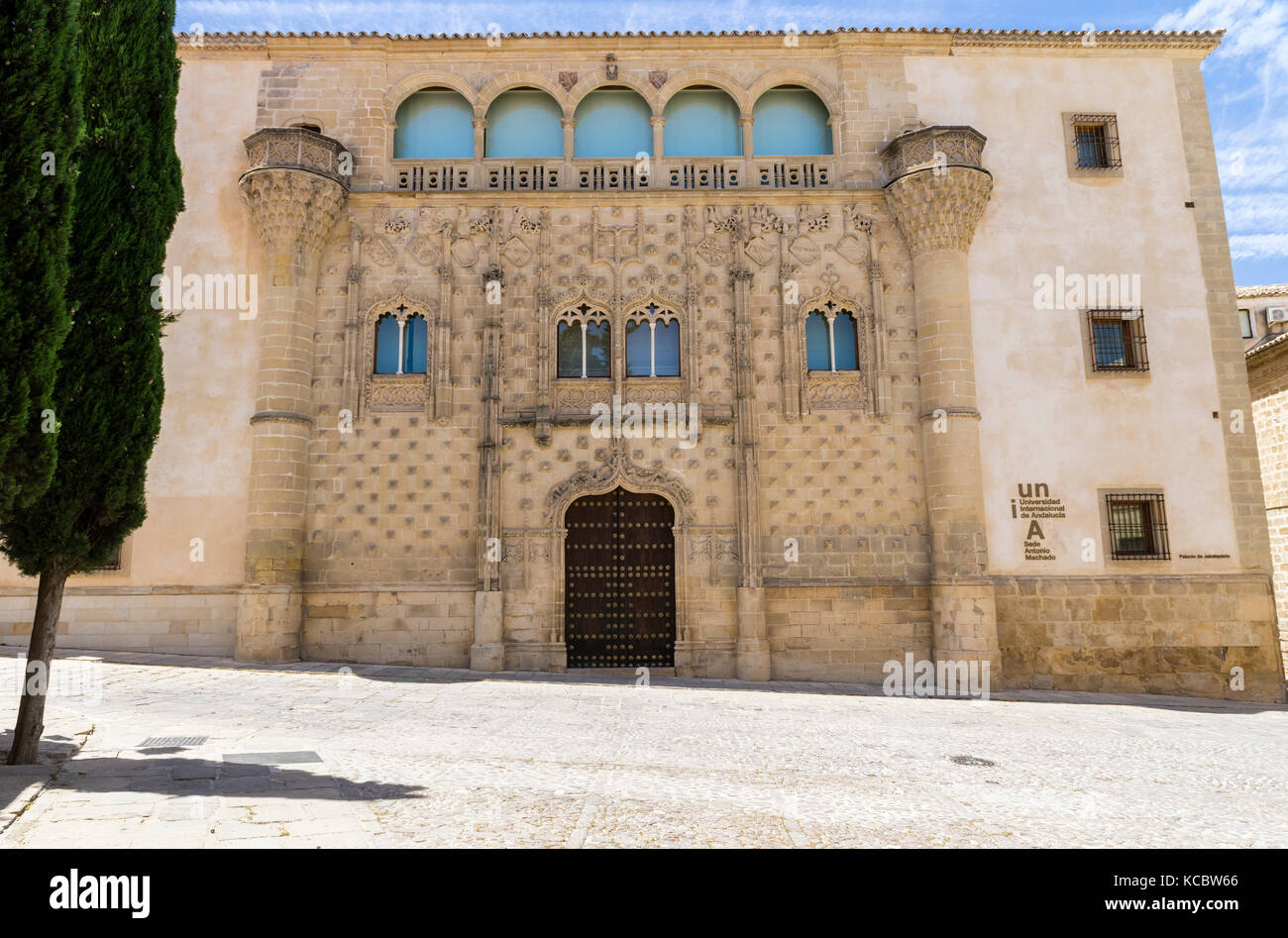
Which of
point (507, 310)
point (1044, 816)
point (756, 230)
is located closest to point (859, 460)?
point (756, 230)

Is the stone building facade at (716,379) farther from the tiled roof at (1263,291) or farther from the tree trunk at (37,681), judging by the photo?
the tiled roof at (1263,291)

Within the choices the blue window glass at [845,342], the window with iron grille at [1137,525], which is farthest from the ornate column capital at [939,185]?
the window with iron grille at [1137,525]

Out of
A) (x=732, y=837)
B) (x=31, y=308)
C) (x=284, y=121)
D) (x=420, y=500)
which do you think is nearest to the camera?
(x=732, y=837)

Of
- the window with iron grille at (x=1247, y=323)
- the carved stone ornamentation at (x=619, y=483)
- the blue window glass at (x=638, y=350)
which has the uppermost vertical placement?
the window with iron grille at (x=1247, y=323)

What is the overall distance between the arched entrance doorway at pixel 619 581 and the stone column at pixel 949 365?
16.8ft

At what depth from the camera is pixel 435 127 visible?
55.4 feet

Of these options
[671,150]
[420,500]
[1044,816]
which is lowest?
[1044,816]

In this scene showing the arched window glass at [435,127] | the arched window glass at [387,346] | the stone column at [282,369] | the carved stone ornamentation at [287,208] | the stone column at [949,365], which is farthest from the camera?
the arched window glass at [435,127]

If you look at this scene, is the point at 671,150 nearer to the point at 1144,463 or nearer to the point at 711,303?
the point at 711,303

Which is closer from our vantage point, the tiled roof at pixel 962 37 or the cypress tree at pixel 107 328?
the cypress tree at pixel 107 328

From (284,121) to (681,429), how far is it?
415 inches

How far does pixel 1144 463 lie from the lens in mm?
15586

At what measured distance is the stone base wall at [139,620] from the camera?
1473 cm

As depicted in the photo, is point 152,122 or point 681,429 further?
point 681,429
